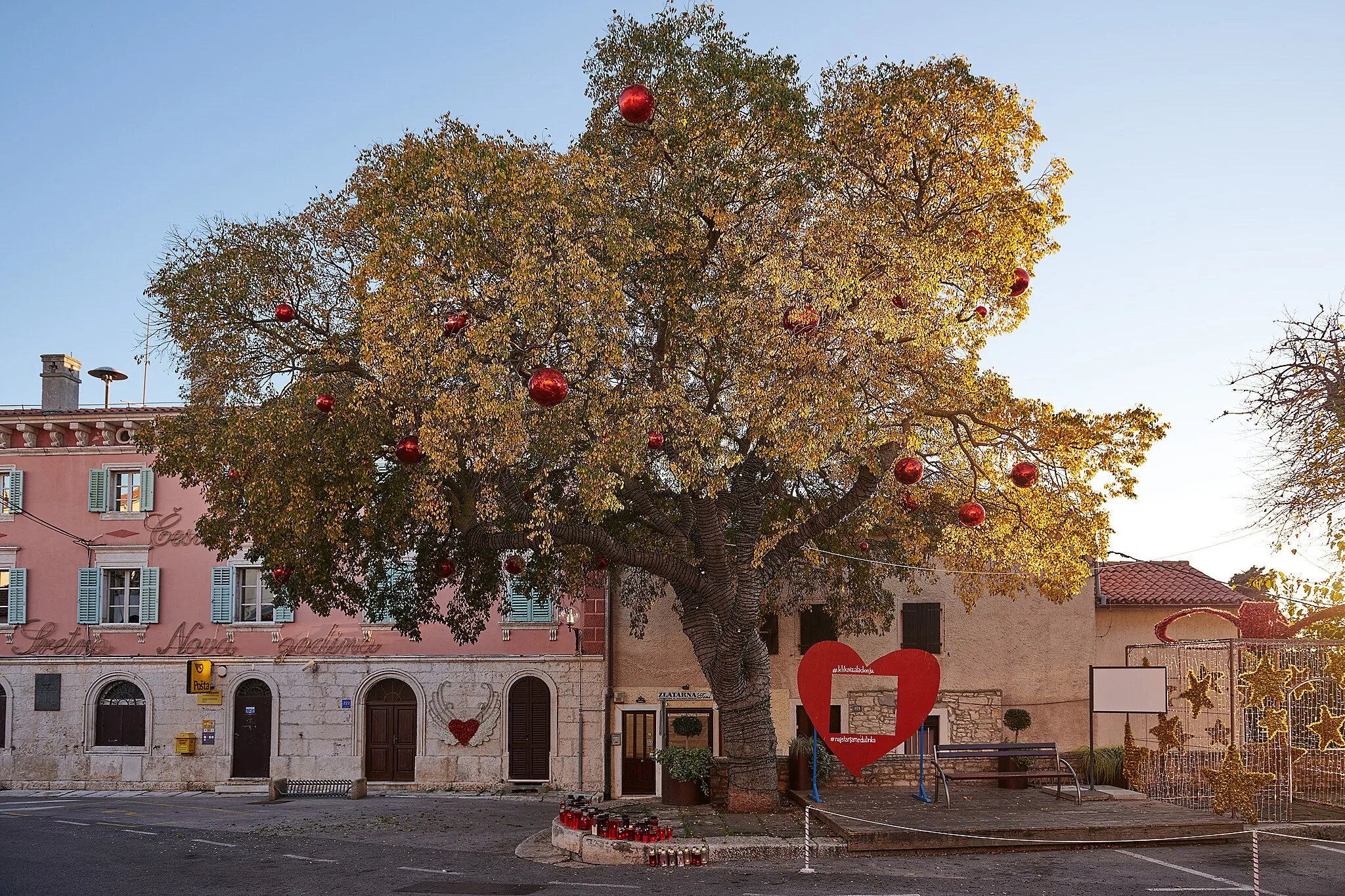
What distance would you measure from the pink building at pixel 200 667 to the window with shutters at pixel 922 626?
7.05m

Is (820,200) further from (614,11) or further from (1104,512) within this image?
(1104,512)

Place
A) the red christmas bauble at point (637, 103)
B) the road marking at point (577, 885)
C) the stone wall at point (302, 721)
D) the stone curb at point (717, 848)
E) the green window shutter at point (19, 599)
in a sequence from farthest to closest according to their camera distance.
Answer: the green window shutter at point (19, 599) < the stone wall at point (302, 721) < the stone curb at point (717, 848) < the road marking at point (577, 885) < the red christmas bauble at point (637, 103)

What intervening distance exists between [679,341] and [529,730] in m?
13.6

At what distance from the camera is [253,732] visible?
27.2 m

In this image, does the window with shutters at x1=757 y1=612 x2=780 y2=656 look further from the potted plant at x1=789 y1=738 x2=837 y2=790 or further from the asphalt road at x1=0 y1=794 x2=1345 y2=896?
the asphalt road at x1=0 y1=794 x2=1345 y2=896

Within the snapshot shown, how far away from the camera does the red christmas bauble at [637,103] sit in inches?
448

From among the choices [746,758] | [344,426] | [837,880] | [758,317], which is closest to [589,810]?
[746,758]

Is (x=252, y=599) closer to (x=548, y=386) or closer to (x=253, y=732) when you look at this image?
(x=253, y=732)

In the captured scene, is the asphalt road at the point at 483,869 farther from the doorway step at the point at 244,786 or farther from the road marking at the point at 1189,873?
the doorway step at the point at 244,786

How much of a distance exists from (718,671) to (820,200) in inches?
291

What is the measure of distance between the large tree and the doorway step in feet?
38.2

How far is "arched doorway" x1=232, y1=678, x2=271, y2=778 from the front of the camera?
27109mm

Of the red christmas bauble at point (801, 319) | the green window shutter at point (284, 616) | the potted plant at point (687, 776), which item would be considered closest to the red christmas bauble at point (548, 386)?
the red christmas bauble at point (801, 319)

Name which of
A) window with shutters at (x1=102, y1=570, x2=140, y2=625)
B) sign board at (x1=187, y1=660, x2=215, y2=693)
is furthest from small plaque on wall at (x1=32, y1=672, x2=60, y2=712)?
sign board at (x1=187, y1=660, x2=215, y2=693)
